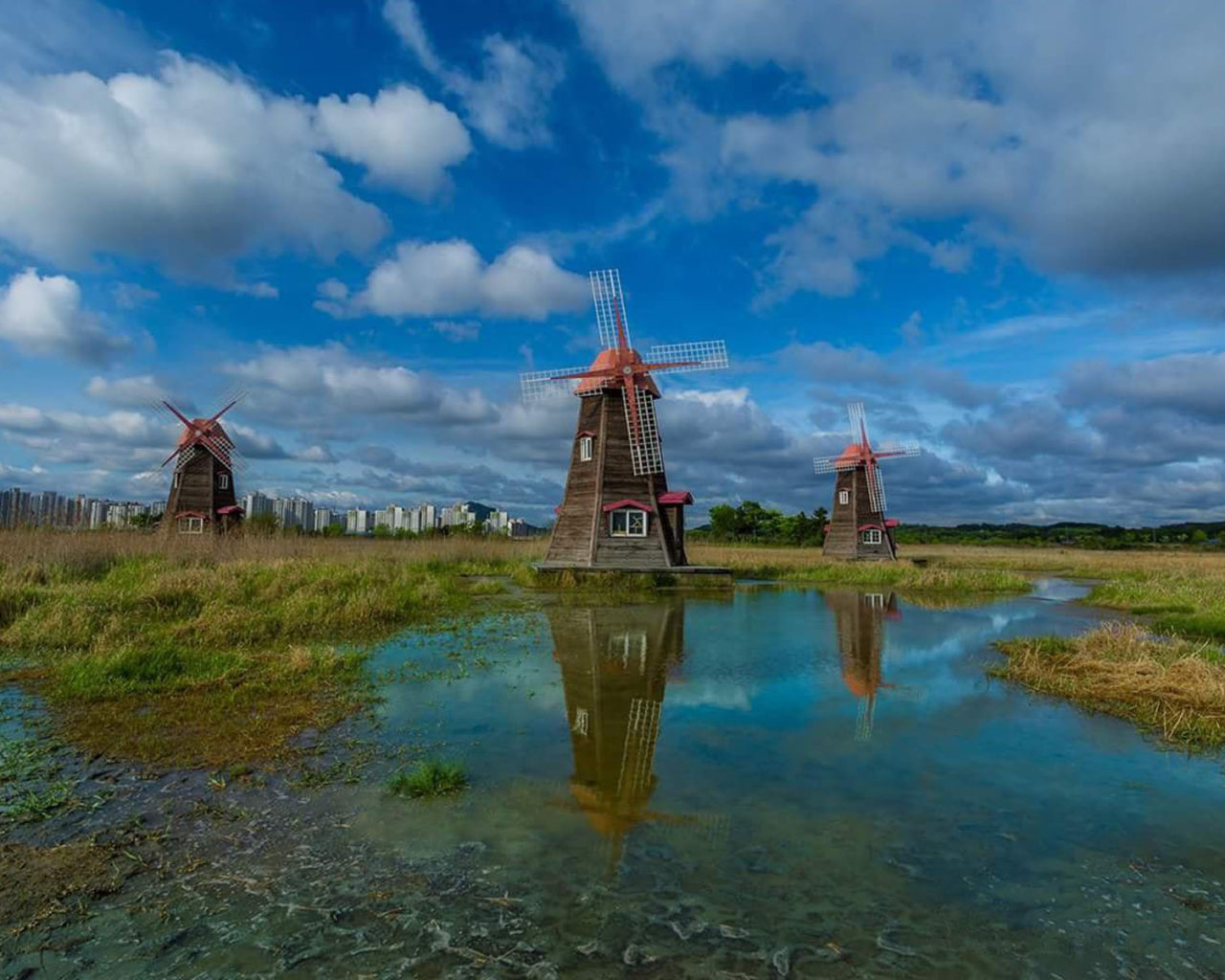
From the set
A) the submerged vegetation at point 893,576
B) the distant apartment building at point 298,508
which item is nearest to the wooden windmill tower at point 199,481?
the distant apartment building at point 298,508

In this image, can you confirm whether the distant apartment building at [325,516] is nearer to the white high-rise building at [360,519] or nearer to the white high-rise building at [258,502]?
the white high-rise building at [360,519]

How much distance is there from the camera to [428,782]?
5.54 meters

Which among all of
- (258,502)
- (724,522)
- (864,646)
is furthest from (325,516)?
(864,646)

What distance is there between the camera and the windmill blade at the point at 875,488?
40125 mm

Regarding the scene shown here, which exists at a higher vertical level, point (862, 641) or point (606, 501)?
point (606, 501)

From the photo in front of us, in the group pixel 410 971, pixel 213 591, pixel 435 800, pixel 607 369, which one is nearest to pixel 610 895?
pixel 410 971

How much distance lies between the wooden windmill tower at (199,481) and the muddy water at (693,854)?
2960 cm

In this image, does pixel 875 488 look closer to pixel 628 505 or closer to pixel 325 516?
pixel 628 505

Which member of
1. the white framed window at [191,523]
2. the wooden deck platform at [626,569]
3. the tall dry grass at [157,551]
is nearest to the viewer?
the tall dry grass at [157,551]

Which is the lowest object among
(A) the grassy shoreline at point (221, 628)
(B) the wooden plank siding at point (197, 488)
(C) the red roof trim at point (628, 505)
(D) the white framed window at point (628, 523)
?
(A) the grassy shoreline at point (221, 628)

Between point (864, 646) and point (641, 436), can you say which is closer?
point (864, 646)

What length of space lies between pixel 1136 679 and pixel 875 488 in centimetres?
3220

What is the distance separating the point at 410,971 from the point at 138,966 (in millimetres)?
1298

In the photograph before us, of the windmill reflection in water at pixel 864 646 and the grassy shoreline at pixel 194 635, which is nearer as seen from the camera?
the grassy shoreline at pixel 194 635
